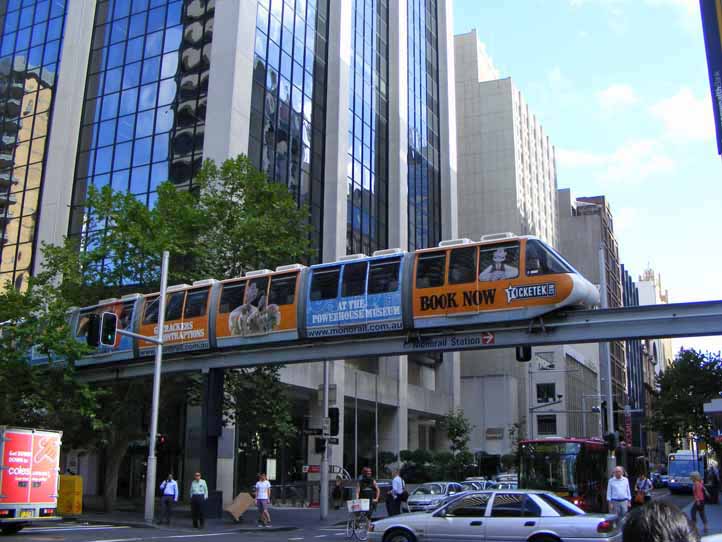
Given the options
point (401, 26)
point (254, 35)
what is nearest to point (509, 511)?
point (254, 35)

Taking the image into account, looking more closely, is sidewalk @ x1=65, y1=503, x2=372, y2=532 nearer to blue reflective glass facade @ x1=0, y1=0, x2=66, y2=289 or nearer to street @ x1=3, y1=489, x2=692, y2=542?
street @ x1=3, y1=489, x2=692, y2=542

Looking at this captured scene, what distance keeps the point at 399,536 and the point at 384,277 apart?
842 cm

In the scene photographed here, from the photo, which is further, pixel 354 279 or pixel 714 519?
pixel 714 519

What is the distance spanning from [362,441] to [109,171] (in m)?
26.8

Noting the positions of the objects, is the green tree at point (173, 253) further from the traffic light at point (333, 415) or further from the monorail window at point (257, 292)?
the monorail window at point (257, 292)

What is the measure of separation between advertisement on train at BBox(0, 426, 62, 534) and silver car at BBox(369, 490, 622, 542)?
28.5ft

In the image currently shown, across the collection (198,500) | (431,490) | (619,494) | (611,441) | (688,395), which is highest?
(688,395)

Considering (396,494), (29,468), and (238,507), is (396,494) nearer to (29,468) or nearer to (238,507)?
(238,507)

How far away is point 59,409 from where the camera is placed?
87.5 ft

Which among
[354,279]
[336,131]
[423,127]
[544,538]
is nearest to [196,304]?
[354,279]

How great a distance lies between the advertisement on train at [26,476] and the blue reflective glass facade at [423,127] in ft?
137

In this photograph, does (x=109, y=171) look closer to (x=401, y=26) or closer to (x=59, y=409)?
(x=59, y=409)

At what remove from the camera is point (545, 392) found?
85.0m

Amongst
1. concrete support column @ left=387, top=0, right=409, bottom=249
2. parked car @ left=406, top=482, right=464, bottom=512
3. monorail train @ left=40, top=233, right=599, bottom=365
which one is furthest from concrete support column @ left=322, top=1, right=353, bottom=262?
monorail train @ left=40, top=233, right=599, bottom=365
